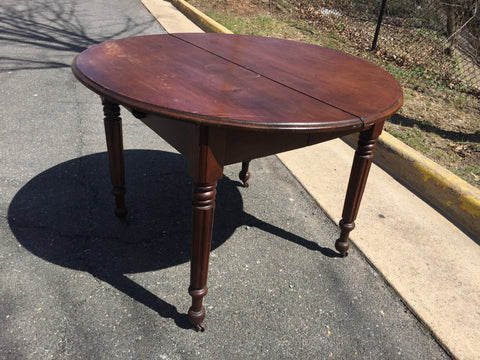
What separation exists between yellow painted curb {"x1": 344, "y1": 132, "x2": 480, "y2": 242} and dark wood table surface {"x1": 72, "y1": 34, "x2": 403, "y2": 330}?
895 mm

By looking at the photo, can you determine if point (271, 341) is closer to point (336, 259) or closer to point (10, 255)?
point (336, 259)

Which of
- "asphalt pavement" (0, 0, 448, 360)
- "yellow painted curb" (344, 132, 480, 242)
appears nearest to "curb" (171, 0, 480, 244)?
"yellow painted curb" (344, 132, 480, 242)

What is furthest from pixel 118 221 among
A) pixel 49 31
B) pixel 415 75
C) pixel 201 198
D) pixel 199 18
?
pixel 199 18

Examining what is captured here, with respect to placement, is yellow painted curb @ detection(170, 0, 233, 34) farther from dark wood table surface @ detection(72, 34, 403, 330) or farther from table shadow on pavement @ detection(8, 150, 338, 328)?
dark wood table surface @ detection(72, 34, 403, 330)

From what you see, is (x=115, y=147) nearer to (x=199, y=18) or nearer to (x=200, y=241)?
(x=200, y=241)

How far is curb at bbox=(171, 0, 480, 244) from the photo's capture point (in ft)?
8.15

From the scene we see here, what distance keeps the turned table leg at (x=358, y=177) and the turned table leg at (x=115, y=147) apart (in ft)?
3.88

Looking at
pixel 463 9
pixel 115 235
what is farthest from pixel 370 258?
pixel 463 9

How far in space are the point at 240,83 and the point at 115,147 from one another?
31.5 inches

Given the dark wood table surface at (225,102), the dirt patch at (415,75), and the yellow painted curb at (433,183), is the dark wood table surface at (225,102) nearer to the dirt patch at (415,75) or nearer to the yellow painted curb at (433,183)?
the yellow painted curb at (433,183)

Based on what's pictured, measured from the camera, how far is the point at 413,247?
2.31 m

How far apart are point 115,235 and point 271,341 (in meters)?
1.05

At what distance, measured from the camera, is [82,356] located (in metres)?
1.58

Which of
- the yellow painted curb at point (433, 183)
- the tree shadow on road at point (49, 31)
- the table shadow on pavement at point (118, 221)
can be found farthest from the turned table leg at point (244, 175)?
the tree shadow on road at point (49, 31)
